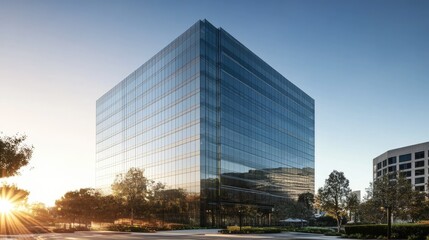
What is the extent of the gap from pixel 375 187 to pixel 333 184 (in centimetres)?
739

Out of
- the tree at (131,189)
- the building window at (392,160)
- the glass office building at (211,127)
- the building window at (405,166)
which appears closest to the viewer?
the tree at (131,189)

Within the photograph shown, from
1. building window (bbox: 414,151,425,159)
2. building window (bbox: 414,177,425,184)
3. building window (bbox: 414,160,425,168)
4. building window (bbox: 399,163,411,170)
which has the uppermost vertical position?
building window (bbox: 414,151,425,159)

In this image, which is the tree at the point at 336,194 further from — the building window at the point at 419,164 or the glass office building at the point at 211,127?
the building window at the point at 419,164

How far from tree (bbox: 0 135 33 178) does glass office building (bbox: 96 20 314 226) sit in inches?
1571

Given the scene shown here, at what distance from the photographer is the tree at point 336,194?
5528 centimetres

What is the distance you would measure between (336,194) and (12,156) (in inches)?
1675

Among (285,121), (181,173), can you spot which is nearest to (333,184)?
(181,173)

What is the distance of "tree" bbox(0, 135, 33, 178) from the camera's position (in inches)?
1217

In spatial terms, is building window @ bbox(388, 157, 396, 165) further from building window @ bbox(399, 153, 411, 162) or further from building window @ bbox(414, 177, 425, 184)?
building window @ bbox(414, 177, 425, 184)

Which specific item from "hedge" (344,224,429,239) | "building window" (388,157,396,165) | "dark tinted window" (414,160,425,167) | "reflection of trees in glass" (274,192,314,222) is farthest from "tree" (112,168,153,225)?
"building window" (388,157,396,165)

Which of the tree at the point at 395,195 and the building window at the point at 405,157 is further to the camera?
the building window at the point at 405,157

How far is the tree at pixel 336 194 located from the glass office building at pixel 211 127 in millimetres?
22819

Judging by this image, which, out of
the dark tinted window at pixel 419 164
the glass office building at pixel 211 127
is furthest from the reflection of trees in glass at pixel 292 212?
the dark tinted window at pixel 419 164

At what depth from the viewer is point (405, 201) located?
54.2 metres
